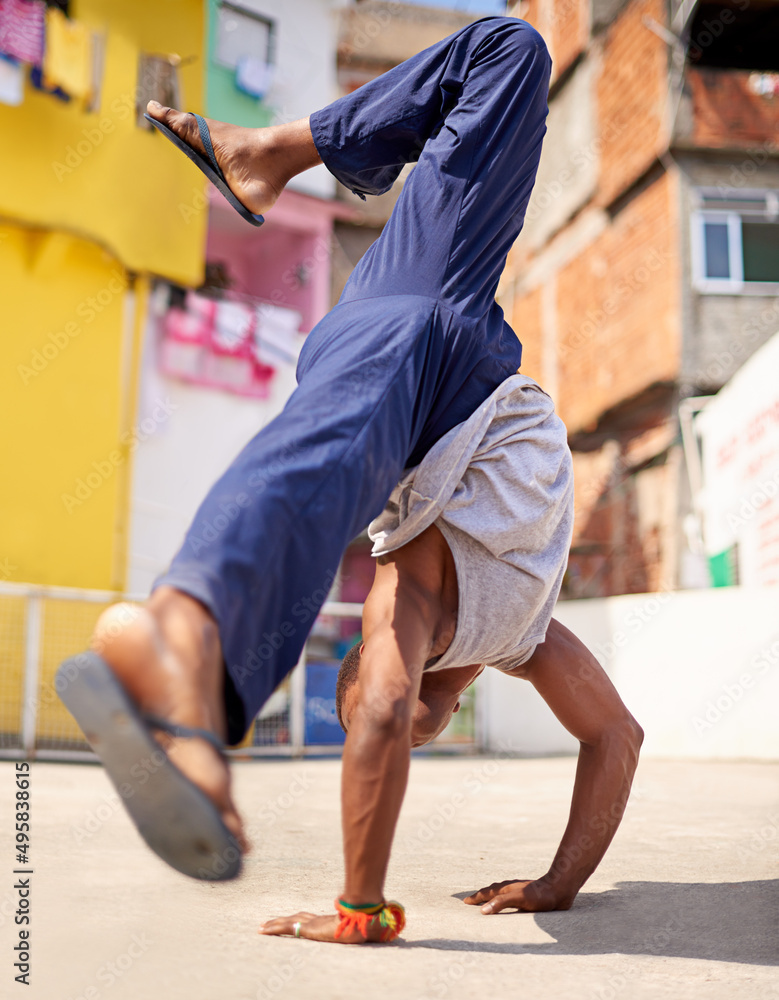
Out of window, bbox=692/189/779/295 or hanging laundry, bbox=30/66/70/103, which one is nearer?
hanging laundry, bbox=30/66/70/103

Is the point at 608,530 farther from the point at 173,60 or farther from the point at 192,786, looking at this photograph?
the point at 192,786

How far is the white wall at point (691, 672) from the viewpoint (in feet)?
24.9

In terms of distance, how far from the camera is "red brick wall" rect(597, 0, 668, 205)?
44.3 feet

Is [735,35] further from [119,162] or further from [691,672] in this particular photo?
[691,672]

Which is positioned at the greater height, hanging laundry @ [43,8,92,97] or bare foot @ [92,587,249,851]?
hanging laundry @ [43,8,92,97]

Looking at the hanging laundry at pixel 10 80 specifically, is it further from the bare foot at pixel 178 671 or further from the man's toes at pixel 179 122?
the bare foot at pixel 178 671

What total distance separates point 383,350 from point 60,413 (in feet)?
28.2

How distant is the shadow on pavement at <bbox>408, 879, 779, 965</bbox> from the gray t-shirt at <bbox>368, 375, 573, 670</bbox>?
0.58m

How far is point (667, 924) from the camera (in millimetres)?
2182

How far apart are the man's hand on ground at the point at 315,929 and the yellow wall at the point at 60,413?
789cm

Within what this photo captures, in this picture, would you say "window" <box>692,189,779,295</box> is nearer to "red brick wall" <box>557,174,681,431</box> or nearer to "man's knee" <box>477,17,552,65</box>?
"red brick wall" <box>557,174,681,431</box>

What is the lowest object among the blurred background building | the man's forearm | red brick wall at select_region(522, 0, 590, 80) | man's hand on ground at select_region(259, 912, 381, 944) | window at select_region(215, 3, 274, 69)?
man's hand on ground at select_region(259, 912, 381, 944)

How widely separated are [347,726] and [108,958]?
701 mm

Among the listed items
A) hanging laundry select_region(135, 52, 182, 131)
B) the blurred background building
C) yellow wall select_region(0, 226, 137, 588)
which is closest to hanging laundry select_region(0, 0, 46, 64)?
the blurred background building
